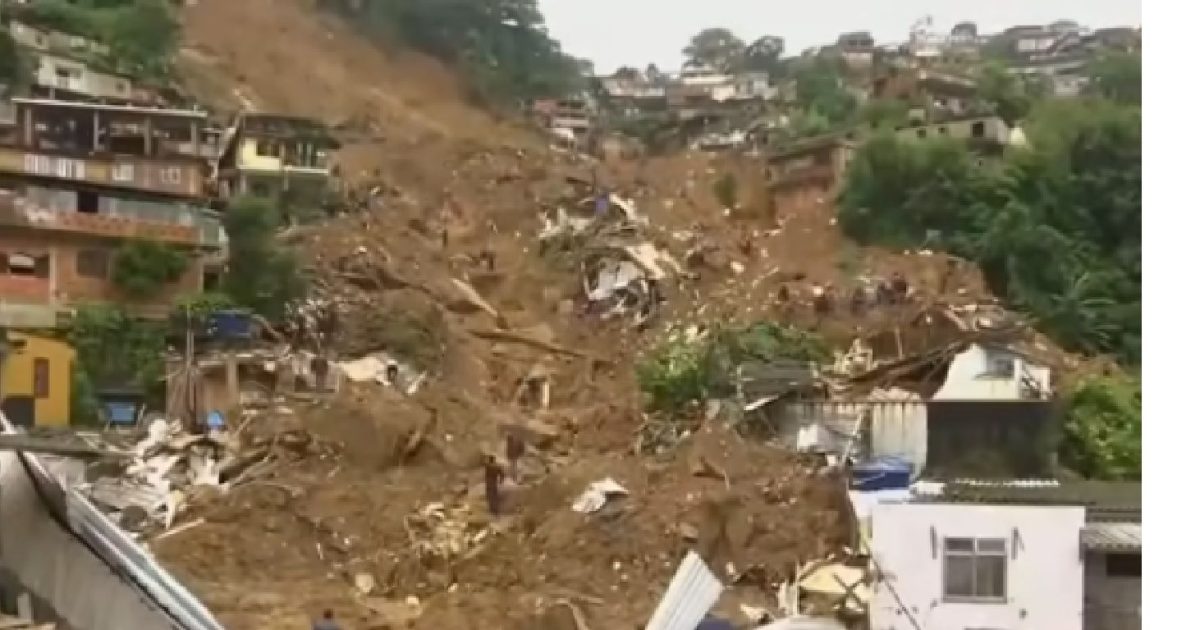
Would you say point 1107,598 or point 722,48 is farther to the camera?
point 722,48

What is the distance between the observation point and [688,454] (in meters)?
2.02

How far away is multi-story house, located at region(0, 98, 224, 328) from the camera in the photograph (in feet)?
6.77

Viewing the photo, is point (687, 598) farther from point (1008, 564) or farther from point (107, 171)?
point (107, 171)

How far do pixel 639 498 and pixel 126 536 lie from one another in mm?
642

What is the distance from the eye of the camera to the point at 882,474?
197 cm

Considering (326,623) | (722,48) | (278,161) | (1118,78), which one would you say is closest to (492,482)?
(326,623)

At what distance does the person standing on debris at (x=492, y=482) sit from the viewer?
203cm

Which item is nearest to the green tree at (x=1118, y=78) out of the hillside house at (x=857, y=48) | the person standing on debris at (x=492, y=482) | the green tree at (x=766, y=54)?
the hillside house at (x=857, y=48)

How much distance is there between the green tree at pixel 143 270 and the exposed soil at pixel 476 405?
0.16 m

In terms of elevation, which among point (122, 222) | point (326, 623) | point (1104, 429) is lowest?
point (326, 623)

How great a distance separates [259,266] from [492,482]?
0.40 meters

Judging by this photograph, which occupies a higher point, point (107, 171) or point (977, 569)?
point (107, 171)

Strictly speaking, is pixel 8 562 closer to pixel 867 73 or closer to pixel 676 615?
pixel 676 615

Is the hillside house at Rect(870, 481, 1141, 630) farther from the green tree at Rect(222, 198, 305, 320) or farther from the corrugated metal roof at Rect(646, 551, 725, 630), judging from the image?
the green tree at Rect(222, 198, 305, 320)
